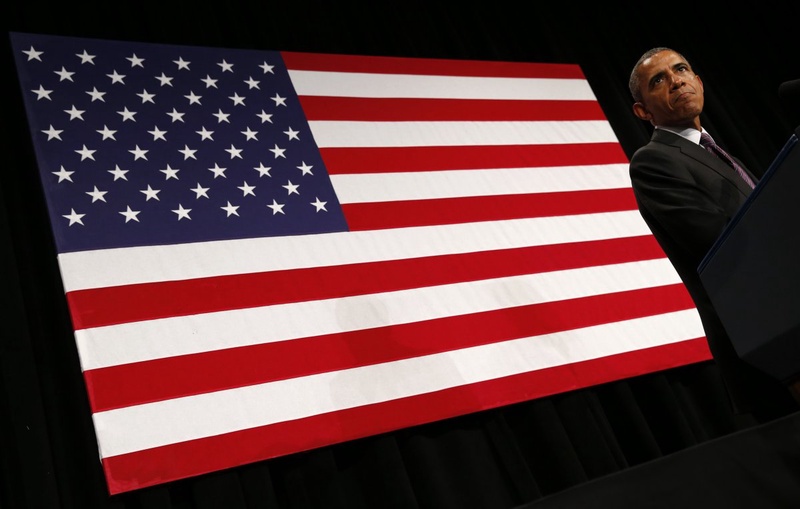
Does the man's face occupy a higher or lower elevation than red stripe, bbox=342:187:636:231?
lower

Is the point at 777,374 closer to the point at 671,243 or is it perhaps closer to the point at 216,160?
the point at 671,243

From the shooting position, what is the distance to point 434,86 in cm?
323

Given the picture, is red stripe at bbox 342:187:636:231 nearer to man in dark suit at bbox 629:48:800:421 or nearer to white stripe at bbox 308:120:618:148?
white stripe at bbox 308:120:618:148

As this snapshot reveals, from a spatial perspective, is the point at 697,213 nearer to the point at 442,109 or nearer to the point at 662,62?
the point at 662,62

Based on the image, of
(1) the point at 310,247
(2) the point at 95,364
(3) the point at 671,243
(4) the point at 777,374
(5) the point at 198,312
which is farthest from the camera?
(1) the point at 310,247

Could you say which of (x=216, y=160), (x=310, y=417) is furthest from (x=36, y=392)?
(x=216, y=160)

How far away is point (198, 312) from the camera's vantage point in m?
2.23

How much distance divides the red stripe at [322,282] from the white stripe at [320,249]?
0.03 m

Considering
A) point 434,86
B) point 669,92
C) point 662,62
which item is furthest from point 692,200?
point 434,86

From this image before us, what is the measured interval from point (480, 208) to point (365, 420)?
1005 millimetres

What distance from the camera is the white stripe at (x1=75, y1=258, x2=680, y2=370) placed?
6.93 feet

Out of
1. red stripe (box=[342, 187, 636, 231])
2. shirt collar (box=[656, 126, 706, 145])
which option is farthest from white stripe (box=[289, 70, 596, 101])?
shirt collar (box=[656, 126, 706, 145])

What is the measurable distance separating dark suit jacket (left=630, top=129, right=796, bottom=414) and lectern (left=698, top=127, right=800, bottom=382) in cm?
30

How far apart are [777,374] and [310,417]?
1270mm
